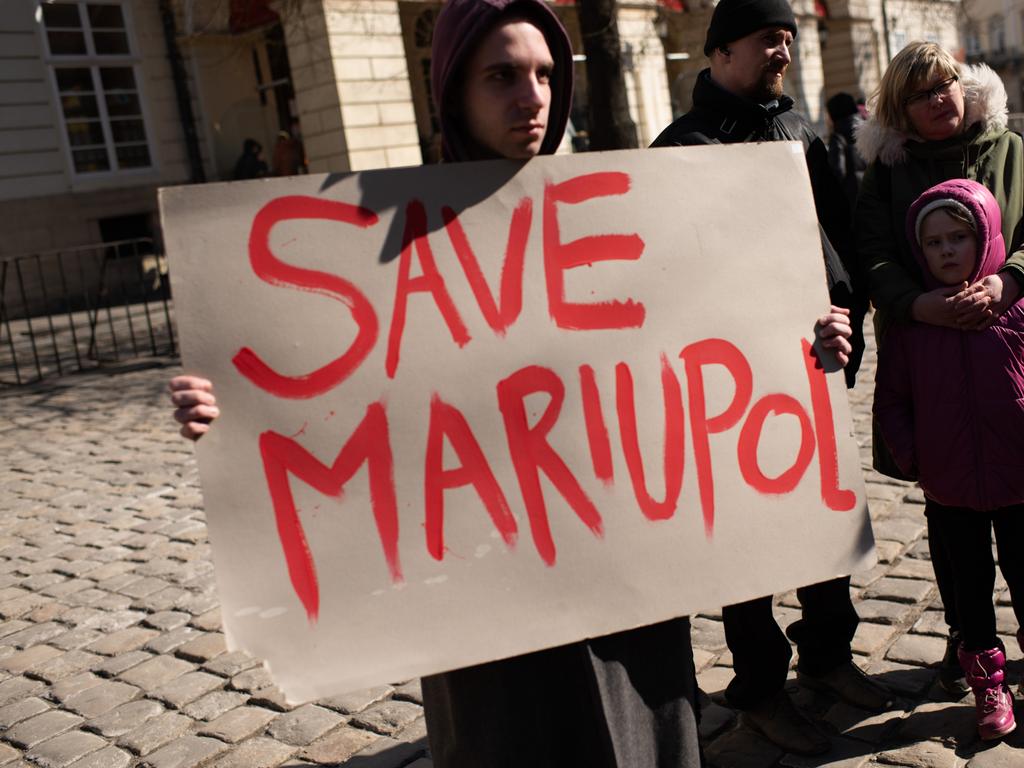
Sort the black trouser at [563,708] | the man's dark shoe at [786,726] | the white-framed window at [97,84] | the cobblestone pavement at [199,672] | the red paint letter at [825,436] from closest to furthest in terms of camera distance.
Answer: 1. the black trouser at [563,708]
2. the red paint letter at [825,436]
3. the man's dark shoe at [786,726]
4. the cobblestone pavement at [199,672]
5. the white-framed window at [97,84]

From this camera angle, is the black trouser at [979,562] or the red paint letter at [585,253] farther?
the black trouser at [979,562]

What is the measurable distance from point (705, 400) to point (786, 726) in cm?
121

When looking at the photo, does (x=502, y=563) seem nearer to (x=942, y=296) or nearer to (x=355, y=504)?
(x=355, y=504)

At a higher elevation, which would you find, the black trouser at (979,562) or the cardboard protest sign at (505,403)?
the cardboard protest sign at (505,403)

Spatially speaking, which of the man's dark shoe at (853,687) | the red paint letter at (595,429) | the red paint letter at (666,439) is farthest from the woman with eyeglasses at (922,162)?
the red paint letter at (595,429)

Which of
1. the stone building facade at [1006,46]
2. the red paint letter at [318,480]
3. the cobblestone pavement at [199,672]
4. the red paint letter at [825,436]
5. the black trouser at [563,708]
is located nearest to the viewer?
the red paint letter at [318,480]

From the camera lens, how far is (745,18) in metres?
2.71

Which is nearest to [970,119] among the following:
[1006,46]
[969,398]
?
[969,398]

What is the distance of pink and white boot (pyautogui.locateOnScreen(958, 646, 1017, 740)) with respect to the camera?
2668 millimetres

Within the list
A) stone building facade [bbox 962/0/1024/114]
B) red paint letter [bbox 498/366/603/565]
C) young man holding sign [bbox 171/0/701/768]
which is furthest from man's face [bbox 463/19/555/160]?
stone building facade [bbox 962/0/1024/114]

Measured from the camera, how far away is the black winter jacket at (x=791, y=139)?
2.70 m

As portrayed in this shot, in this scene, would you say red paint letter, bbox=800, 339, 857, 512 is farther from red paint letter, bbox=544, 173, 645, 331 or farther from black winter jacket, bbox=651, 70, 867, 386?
black winter jacket, bbox=651, 70, 867, 386

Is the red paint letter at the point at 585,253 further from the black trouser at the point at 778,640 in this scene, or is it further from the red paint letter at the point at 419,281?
the black trouser at the point at 778,640

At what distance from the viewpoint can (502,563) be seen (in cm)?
187
